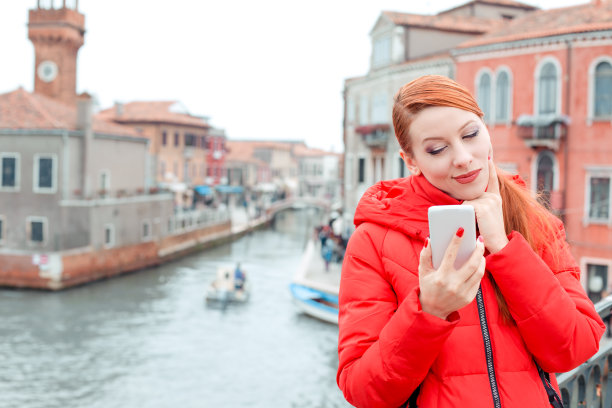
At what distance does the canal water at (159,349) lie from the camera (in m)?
14.6

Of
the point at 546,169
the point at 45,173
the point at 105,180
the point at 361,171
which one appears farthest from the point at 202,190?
the point at 546,169

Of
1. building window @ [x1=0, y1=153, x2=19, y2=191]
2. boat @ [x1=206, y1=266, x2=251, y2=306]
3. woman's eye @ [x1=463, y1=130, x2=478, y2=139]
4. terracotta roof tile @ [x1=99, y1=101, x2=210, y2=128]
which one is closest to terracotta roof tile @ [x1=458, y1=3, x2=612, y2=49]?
boat @ [x1=206, y1=266, x2=251, y2=306]

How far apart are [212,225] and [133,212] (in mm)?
11078

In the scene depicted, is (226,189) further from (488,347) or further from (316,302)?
(488,347)

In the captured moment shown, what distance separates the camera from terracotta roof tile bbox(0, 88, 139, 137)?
87.3 feet

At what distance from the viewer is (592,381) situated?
2434mm

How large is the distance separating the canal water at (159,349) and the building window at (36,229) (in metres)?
2.88

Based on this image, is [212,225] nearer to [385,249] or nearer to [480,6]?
[480,6]

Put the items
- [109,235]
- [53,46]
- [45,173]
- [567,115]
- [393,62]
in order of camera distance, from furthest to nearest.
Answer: [53,46]
[109,235]
[45,173]
[393,62]
[567,115]

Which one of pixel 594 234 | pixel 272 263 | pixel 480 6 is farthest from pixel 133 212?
pixel 594 234

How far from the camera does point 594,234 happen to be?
15883 mm

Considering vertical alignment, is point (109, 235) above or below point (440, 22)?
below

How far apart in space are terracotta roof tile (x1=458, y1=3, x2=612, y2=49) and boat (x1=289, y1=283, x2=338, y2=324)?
28.6ft

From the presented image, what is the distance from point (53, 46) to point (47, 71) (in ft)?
4.50
